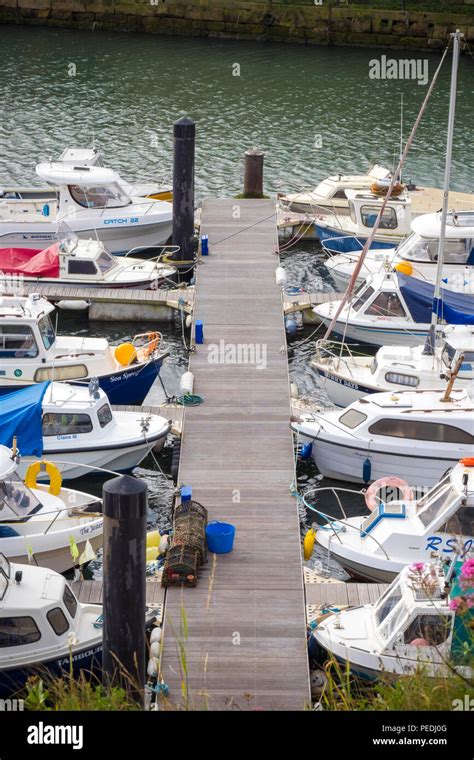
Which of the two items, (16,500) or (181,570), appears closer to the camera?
(181,570)

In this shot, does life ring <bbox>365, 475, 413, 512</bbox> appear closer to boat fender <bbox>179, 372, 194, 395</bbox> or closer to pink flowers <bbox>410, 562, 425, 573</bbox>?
pink flowers <bbox>410, 562, 425, 573</bbox>

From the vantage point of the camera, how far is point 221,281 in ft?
108

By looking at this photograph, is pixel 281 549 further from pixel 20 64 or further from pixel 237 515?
pixel 20 64

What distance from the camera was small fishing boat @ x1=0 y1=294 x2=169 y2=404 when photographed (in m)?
25.9

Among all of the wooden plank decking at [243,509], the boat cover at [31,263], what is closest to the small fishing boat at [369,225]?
the wooden plank decking at [243,509]

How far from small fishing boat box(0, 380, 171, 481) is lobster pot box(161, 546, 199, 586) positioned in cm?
343

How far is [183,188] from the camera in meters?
34.0

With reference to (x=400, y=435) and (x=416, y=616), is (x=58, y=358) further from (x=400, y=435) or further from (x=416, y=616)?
(x=416, y=616)

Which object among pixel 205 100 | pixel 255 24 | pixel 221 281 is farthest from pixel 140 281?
pixel 255 24

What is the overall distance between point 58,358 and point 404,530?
877cm

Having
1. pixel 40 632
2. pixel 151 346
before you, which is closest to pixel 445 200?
pixel 151 346

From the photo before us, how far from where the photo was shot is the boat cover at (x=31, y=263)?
3231 cm

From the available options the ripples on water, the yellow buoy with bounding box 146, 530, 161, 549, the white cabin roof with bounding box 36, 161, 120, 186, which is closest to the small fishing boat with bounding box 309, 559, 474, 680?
the yellow buoy with bounding box 146, 530, 161, 549

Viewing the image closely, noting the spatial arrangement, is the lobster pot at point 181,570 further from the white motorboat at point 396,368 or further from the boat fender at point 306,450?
the white motorboat at point 396,368
